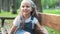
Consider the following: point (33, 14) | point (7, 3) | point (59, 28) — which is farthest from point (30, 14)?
point (7, 3)

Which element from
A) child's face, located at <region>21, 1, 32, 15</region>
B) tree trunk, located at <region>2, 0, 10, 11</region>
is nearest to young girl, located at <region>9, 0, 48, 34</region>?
child's face, located at <region>21, 1, 32, 15</region>

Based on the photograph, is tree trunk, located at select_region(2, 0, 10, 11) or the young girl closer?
the young girl

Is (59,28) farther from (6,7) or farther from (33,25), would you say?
(6,7)

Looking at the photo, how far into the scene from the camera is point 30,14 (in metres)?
3.06

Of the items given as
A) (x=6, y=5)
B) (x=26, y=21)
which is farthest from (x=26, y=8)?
(x=6, y=5)

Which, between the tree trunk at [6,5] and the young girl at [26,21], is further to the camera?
the tree trunk at [6,5]

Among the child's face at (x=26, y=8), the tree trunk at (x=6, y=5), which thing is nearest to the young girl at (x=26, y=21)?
the child's face at (x=26, y=8)

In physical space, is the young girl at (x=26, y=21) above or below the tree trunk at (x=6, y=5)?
above

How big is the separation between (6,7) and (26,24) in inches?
1215

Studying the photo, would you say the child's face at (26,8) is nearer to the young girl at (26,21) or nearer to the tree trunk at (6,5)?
the young girl at (26,21)

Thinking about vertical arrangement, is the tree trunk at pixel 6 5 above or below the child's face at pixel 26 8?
below

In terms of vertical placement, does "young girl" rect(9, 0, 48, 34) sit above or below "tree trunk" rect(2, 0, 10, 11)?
above

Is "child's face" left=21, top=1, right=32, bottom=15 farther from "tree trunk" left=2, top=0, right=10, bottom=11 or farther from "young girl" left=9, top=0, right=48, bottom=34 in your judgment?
"tree trunk" left=2, top=0, right=10, bottom=11

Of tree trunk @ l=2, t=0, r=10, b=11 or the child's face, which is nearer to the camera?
the child's face
